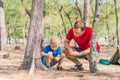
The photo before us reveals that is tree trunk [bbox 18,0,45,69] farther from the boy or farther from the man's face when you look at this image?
the man's face

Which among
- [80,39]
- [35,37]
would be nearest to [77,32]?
[80,39]

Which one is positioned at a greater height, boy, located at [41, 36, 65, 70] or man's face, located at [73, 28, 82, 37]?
man's face, located at [73, 28, 82, 37]

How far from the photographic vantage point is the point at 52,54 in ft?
27.5

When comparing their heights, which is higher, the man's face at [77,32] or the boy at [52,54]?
the man's face at [77,32]

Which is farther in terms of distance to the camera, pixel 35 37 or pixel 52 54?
pixel 52 54

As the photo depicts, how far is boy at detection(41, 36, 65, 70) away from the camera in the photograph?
8.26 metres

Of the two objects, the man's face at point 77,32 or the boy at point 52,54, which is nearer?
the man's face at point 77,32

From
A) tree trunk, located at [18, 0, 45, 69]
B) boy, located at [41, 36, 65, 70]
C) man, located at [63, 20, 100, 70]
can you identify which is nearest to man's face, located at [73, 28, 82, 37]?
man, located at [63, 20, 100, 70]

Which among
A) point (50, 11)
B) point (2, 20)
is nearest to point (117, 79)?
point (2, 20)

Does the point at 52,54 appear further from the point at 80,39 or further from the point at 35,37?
the point at 80,39

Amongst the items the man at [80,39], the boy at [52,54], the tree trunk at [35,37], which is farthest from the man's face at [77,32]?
the tree trunk at [35,37]

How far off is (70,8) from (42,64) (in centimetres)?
2929

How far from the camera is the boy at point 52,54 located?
27.1 ft

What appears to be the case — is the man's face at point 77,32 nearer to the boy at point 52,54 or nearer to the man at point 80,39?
the man at point 80,39
